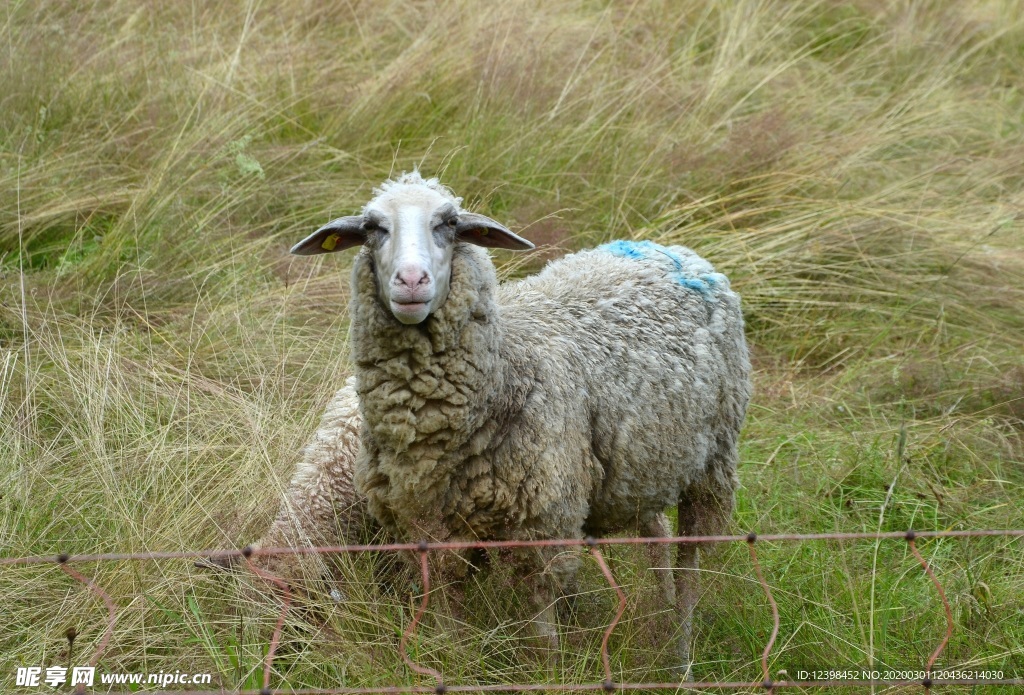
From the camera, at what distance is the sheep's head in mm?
2857

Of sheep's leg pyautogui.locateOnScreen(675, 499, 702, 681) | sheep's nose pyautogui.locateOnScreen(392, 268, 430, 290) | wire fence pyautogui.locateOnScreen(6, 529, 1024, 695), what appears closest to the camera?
wire fence pyautogui.locateOnScreen(6, 529, 1024, 695)

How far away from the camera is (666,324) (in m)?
3.63

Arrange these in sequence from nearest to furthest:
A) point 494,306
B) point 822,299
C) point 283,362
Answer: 1. point 494,306
2. point 283,362
3. point 822,299

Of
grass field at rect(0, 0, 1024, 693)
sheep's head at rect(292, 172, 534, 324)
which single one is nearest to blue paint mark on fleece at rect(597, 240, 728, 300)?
sheep's head at rect(292, 172, 534, 324)

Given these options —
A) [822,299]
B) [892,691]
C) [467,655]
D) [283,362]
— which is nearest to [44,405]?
[283,362]

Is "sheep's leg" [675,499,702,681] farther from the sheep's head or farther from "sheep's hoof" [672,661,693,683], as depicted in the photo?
the sheep's head

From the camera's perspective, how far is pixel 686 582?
3.71m

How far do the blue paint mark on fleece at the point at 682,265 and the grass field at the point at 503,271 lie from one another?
894 mm

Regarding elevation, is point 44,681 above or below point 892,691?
above

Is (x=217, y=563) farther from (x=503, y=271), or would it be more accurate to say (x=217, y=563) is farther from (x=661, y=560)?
(x=503, y=271)

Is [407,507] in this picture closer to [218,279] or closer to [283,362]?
[283,362]

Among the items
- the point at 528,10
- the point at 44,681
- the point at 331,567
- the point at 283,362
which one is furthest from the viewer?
the point at 528,10

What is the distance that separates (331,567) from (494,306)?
980 millimetres

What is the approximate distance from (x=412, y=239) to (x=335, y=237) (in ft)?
1.28
